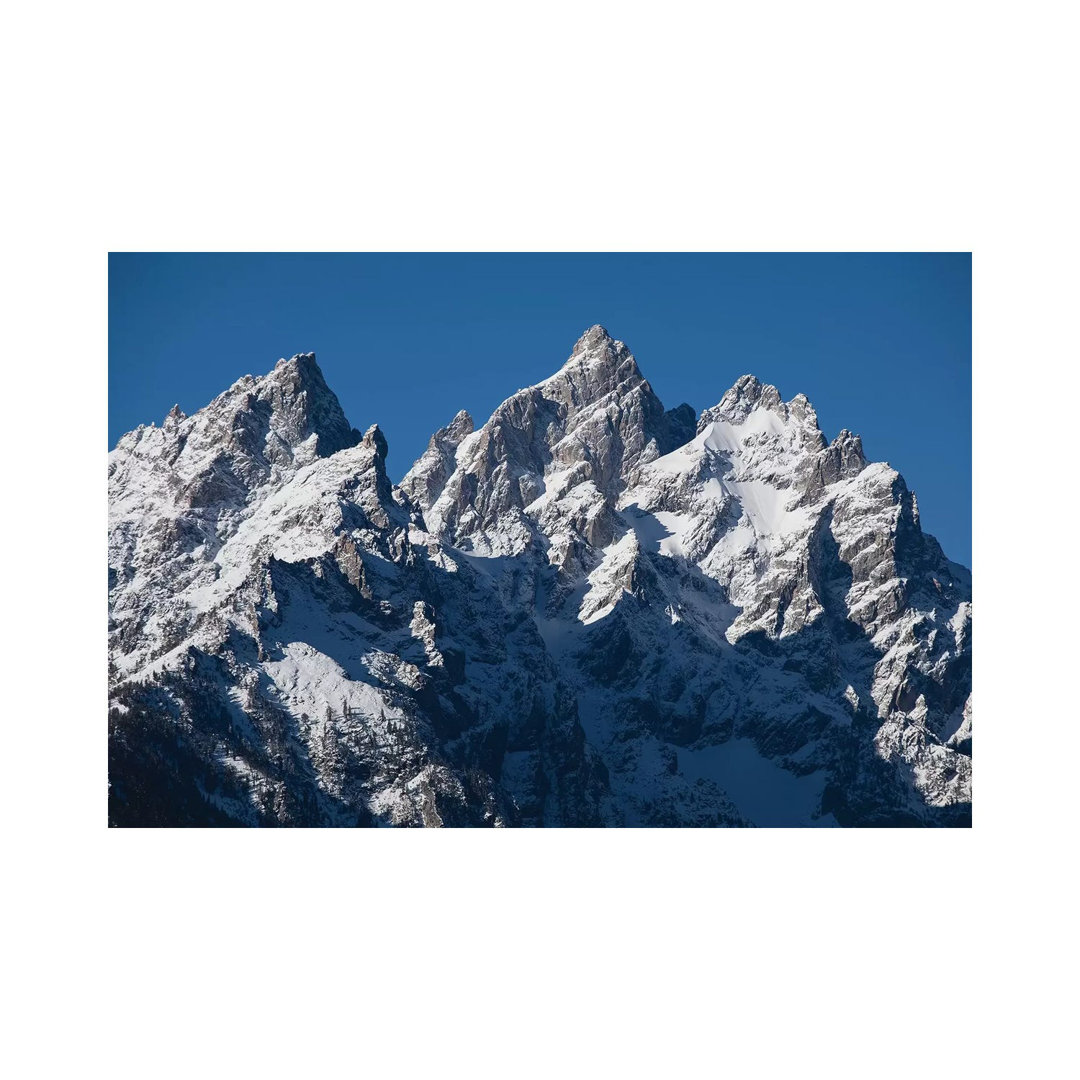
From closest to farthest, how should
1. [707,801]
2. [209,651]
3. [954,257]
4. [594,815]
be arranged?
[954,257] < [209,651] < [594,815] < [707,801]

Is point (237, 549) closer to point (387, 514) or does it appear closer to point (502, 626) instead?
point (387, 514)

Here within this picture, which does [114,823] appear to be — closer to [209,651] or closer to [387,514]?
[209,651]

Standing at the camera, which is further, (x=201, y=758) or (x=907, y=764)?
(x=907, y=764)

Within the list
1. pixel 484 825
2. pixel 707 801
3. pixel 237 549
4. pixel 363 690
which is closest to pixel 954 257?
pixel 484 825

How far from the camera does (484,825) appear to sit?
6102 inches

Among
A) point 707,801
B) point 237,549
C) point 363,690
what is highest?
point 237,549

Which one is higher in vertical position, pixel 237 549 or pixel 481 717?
pixel 237 549

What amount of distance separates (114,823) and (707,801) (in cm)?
8272

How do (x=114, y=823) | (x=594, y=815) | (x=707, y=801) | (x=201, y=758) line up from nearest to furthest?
1. (x=114, y=823)
2. (x=201, y=758)
3. (x=594, y=815)
4. (x=707, y=801)

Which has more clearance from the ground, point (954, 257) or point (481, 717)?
point (954, 257)

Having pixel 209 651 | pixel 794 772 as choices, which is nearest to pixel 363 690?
pixel 209 651

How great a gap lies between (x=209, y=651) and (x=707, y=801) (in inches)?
2056

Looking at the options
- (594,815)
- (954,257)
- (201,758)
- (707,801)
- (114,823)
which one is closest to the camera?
(954,257)

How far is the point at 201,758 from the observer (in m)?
146
